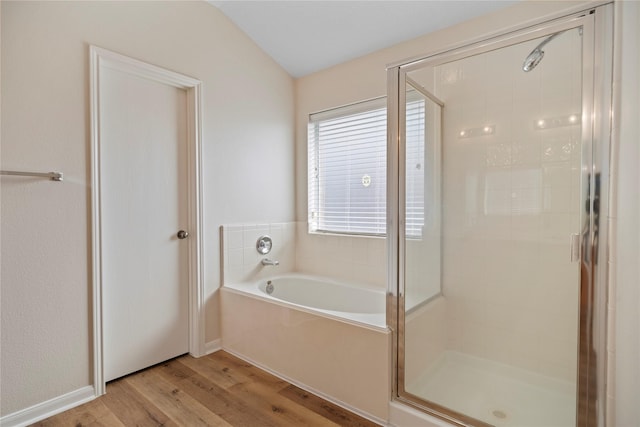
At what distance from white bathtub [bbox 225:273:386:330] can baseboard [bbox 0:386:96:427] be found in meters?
1.02

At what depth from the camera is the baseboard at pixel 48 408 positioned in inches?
62.0

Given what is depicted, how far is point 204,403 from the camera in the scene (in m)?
1.78

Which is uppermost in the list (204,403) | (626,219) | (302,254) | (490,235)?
(626,219)

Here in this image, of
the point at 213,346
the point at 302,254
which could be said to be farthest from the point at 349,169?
the point at 213,346

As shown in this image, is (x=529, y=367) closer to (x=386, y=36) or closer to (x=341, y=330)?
(x=341, y=330)

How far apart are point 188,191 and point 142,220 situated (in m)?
0.37

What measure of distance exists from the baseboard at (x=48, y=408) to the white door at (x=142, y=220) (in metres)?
0.15

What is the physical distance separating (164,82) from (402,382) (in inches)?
94.5

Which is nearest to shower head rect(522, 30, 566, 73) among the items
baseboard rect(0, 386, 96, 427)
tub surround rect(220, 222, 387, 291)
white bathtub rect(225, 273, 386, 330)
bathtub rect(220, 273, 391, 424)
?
tub surround rect(220, 222, 387, 291)

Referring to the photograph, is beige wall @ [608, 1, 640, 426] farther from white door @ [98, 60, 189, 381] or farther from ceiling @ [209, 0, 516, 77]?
white door @ [98, 60, 189, 381]

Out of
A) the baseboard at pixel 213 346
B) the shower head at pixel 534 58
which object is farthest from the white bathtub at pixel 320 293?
the shower head at pixel 534 58

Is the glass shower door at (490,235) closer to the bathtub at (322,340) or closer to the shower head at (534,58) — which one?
the shower head at (534,58)

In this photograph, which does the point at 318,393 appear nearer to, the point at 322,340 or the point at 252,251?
the point at 322,340

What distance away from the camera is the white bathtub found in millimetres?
2428
